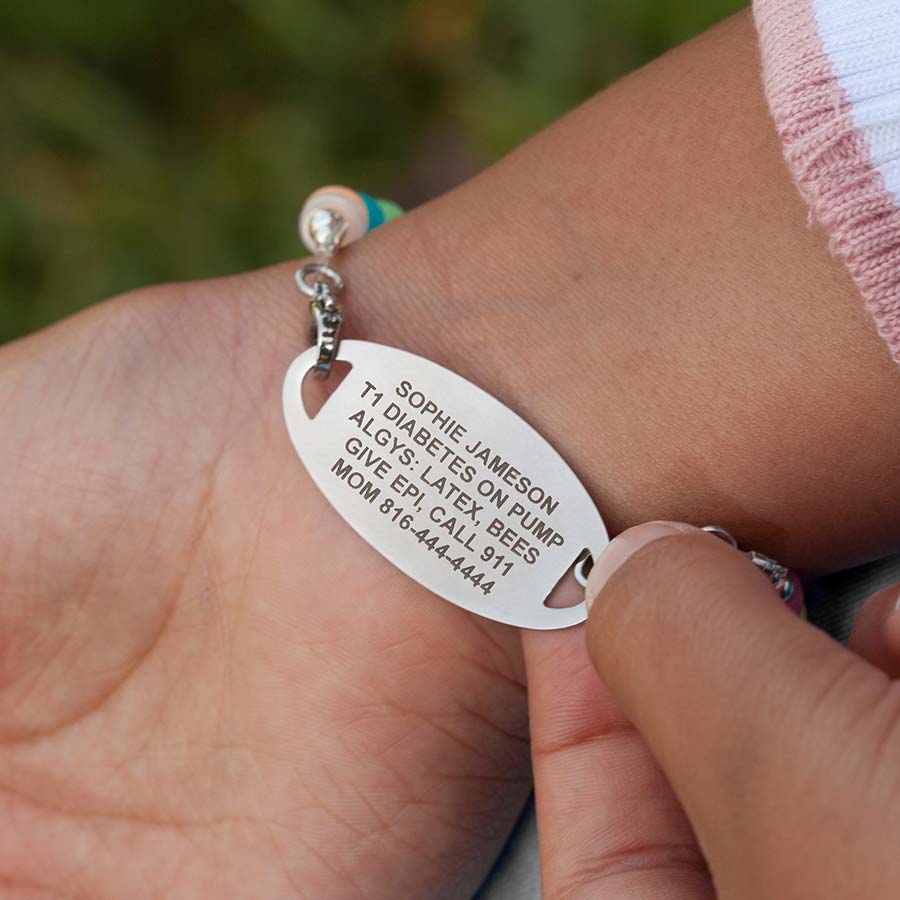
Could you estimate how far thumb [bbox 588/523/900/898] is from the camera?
57 cm

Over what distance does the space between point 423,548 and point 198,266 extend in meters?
1.15

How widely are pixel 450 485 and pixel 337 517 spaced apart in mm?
150

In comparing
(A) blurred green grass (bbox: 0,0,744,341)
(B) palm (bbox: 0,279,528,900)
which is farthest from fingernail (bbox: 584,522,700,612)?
(A) blurred green grass (bbox: 0,0,744,341)

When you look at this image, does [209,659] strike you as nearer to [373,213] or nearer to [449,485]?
[449,485]

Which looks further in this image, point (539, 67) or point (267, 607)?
point (539, 67)

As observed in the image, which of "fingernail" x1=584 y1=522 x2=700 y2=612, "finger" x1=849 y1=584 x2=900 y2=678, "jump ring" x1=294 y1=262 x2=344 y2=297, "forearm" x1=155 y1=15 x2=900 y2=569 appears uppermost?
"jump ring" x1=294 y1=262 x2=344 y2=297

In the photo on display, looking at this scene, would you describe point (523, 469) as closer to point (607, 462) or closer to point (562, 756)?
point (607, 462)

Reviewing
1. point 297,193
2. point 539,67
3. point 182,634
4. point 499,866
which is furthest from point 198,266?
point 499,866

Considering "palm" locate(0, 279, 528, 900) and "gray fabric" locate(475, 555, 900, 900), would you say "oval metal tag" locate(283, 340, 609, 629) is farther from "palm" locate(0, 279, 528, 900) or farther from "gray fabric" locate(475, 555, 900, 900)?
"gray fabric" locate(475, 555, 900, 900)

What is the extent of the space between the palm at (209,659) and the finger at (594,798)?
0.12 meters

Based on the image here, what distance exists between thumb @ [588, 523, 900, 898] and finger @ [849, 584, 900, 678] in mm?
129

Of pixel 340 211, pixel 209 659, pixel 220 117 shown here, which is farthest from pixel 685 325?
pixel 220 117

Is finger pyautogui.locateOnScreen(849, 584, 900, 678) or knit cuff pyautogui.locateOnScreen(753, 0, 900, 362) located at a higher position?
knit cuff pyautogui.locateOnScreen(753, 0, 900, 362)

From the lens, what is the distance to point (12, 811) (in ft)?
3.65
